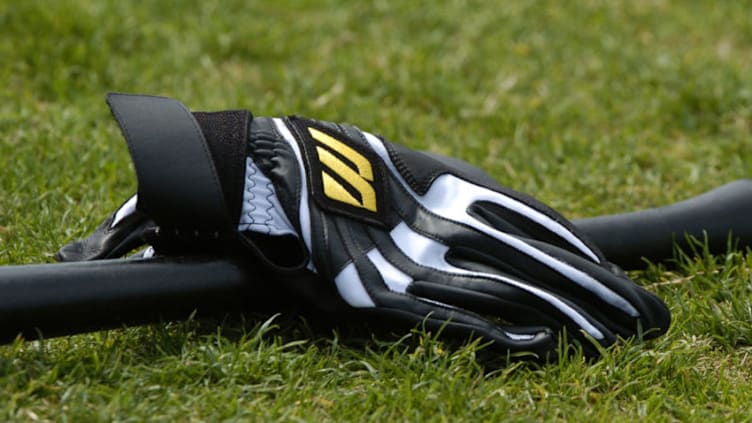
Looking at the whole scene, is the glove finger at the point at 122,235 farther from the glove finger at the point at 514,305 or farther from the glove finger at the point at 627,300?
the glove finger at the point at 627,300

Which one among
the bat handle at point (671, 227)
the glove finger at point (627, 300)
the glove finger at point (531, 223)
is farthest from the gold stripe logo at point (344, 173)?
the bat handle at point (671, 227)

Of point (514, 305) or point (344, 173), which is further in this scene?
point (344, 173)

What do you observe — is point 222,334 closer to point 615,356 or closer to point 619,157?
point 615,356

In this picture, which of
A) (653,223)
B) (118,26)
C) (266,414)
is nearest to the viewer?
(266,414)

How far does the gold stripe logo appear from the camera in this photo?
7.93ft

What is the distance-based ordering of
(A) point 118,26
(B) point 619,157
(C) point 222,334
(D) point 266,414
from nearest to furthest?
(D) point 266,414 → (C) point 222,334 → (B) point 619,157 → (A) point 118,26

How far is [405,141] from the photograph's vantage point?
12.9 feet

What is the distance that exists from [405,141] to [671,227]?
1.37 metres

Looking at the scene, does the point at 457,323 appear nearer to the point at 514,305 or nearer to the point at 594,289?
the point at 514,305

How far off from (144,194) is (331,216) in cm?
44

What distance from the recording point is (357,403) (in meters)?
2.12

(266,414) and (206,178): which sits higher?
(206,178)

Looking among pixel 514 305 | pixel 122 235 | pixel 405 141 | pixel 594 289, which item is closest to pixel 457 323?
pixel 514 305

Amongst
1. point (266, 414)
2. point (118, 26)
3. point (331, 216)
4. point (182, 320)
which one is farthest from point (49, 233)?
point (118, 26)
